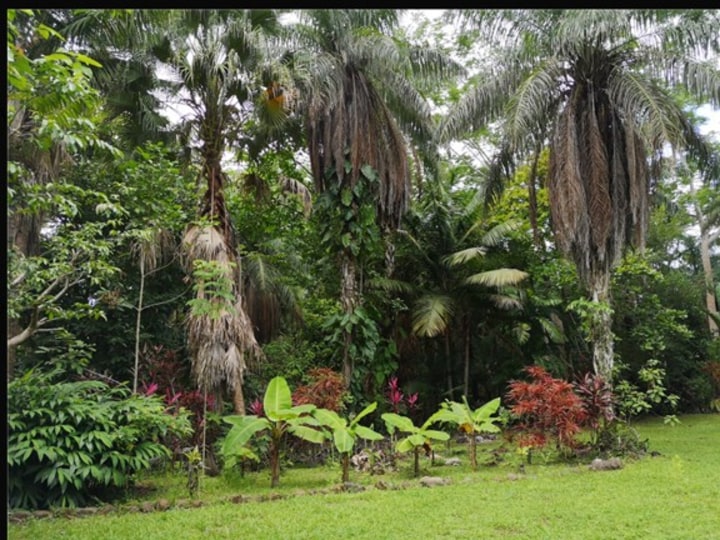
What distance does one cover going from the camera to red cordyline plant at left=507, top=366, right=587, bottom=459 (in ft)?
22.4

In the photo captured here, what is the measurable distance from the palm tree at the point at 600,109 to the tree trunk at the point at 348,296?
114 inches

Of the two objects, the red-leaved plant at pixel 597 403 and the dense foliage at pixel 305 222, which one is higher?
the dense foliage at pixel 305 222

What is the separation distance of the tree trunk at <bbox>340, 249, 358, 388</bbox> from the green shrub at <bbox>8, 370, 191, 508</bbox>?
123 inches

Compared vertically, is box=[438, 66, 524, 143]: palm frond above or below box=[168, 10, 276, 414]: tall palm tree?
above

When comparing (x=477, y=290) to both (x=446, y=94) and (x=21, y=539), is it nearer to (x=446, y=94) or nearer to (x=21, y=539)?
(x=446, y=94)

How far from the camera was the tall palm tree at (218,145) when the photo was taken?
6340 mm

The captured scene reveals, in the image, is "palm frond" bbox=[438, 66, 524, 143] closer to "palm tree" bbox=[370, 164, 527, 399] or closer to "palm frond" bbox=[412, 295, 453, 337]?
"palm tree" bbox=[370, 164, 527, 399]

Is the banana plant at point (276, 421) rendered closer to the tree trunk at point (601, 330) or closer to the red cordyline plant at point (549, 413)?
the red cordyline plant at point (549, 413)

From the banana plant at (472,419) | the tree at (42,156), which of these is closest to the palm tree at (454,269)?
the banana plant at (472,419)

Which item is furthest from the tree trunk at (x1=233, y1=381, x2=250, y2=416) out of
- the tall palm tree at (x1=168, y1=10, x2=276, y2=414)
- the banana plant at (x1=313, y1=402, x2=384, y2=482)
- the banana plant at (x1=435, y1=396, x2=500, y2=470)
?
the banana plant at (x1=435, y1=396, x2=500, y2=470)

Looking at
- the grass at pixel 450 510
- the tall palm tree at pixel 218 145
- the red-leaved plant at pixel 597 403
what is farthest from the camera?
the red-leaved plant at pixel 597 403

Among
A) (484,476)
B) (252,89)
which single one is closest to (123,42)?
(252,89)

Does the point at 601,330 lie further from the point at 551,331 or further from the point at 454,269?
the point at 454,269

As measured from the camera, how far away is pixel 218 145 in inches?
286
